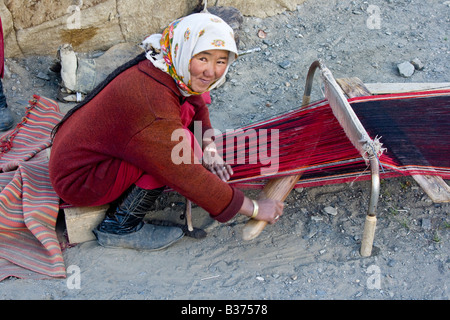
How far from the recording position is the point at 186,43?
2.03m

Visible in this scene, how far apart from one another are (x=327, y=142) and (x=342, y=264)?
66 centimetres

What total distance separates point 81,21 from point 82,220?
2.15 m

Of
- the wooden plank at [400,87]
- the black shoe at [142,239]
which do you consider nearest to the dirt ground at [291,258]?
the black shoe at [142,239]

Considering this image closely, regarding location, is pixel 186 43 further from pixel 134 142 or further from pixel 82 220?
pixel 82 220

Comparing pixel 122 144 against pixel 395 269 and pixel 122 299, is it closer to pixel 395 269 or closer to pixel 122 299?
pixel 122 299

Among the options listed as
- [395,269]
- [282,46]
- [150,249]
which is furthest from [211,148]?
[282,46]

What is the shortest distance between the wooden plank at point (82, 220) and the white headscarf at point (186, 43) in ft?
2.85

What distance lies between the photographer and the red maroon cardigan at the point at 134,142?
2051mm

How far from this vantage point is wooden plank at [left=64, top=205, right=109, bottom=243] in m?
2.50

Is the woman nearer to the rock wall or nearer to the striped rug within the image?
the striped rug

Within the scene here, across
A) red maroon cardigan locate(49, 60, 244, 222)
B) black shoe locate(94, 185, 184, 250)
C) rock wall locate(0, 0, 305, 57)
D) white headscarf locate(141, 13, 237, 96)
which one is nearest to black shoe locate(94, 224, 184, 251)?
black shoe locate(94, 185, 184, 250)

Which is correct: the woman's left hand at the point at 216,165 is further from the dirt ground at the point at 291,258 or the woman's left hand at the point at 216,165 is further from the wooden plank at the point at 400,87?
the wooden plank at the point at 400,87

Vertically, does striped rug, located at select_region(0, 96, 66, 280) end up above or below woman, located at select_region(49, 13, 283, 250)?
below

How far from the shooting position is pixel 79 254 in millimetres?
2514
